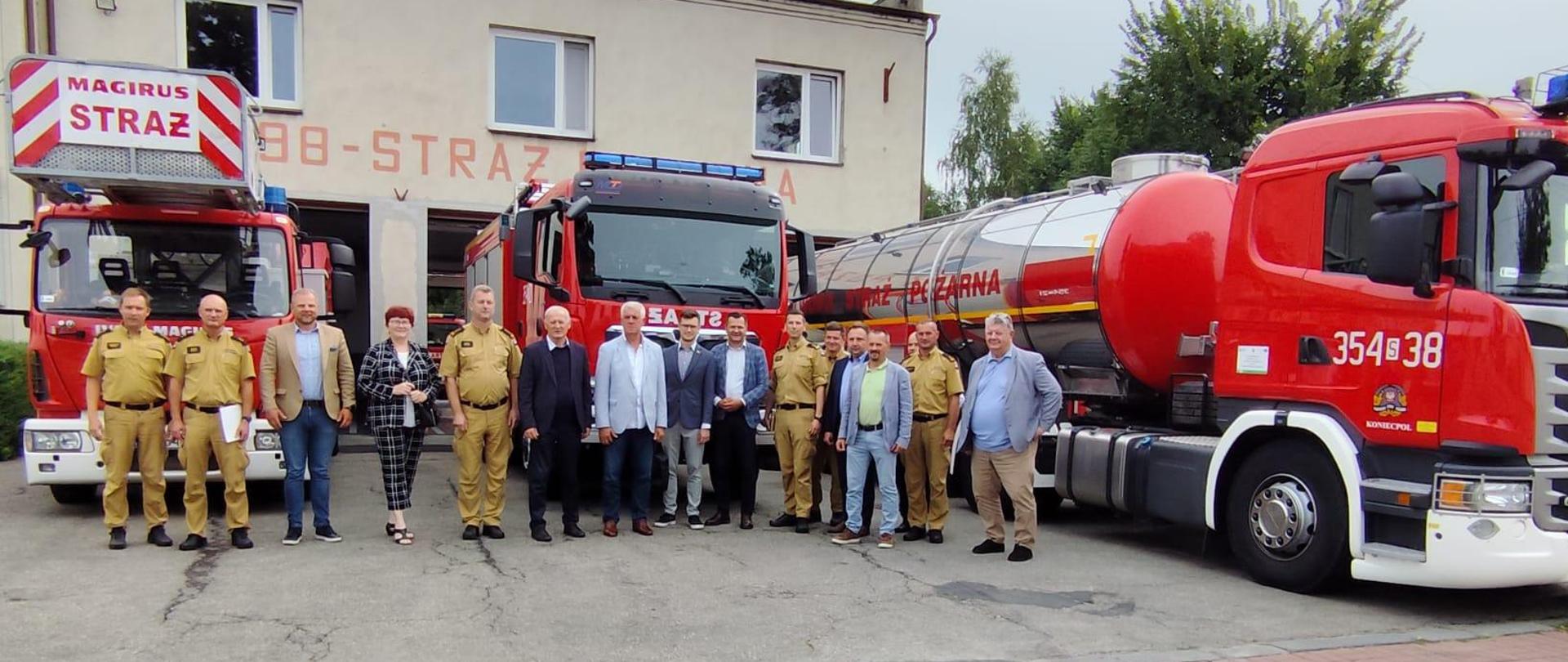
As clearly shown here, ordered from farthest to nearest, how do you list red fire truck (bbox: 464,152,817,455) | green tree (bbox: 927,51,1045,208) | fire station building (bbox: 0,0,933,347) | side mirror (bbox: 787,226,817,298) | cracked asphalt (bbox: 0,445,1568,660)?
green tree (bbox: 927,51,1045,208) < fire station building (bbox: 0,0,933,347) < side mirror (bbox: 787,226,817,298) < red fire truck (bbox: 464,152,817,455) < cracked asphalt (bbox: 0,445,1568,660)

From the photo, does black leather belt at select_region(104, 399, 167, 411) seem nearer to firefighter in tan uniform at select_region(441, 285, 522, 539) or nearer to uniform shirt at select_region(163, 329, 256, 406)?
uniform shirt at select_region(163, 329, 256, 406)

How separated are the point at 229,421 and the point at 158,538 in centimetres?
95

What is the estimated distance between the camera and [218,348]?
279 inches

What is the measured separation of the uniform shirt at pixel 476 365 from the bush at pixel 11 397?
22.1 feet

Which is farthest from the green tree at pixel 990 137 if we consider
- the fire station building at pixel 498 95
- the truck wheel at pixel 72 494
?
the truck wheel at pixel 72 494

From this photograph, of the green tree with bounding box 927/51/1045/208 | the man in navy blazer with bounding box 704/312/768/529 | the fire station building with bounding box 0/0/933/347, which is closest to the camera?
the man in navy blazer with bounding box 704/312/768/529

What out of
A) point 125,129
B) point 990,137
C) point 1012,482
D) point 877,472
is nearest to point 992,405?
point 1012,482

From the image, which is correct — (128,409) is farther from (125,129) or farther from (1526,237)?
(1526,237)

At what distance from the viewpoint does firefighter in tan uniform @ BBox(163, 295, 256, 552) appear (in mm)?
7039

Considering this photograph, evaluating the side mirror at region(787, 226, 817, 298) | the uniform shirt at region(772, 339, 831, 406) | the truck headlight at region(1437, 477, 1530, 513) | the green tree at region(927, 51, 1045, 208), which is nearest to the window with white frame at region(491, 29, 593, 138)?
the side mirror at region(787, 226, 817, 298)

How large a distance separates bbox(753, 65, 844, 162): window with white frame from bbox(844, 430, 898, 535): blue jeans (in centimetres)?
873

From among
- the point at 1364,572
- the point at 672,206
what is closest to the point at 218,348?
the point at 672,206

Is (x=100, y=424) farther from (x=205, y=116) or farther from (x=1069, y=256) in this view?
(x=1069, y=256)

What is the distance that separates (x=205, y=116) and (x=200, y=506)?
9.27 feet
